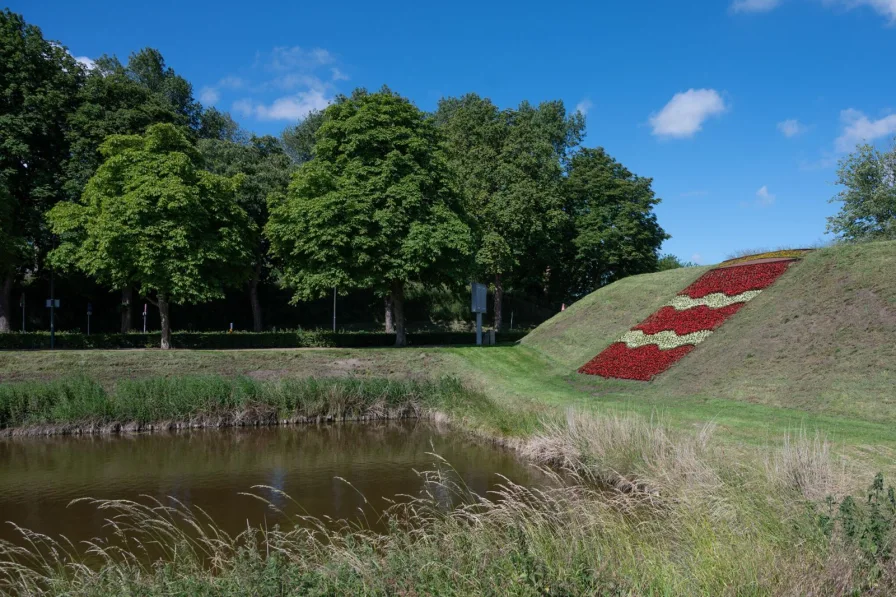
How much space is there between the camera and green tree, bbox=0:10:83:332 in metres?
32.5

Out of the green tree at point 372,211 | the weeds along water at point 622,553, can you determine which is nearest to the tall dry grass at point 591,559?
the weeds along water at point 622,553

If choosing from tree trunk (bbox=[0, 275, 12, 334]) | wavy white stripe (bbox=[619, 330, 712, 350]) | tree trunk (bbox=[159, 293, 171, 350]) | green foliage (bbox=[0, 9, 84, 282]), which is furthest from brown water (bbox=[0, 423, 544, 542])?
green foliage (bbox=[0, 9, 84, 282])

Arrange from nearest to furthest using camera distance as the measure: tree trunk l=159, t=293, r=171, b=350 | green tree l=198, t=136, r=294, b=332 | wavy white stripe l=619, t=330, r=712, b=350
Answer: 1. wavy white stripe l=619, t=330, r=712, b=350
2. tree trunk l=159, t=293, r=171, b=350
3. green tree l=198, t=136, r=294, b=332

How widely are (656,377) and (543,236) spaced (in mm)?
23211

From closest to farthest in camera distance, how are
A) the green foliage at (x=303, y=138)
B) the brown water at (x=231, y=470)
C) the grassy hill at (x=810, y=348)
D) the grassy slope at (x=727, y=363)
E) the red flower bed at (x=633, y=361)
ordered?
the brown water at (x=231, y=470) < the grassy slope at (x=727, y=363) < the grassy hill at (x=810, y=348) < the red flower bed at (x=633, y=361) < the green foliage at (x=303, y=138)

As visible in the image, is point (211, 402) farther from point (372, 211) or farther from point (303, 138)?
point (303, 138)

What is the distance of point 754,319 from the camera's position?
2206 cm

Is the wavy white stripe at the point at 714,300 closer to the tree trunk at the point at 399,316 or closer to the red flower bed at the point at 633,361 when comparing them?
the red flower bed at the point at 633,361

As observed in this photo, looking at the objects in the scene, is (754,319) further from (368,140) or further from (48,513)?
(48,513)

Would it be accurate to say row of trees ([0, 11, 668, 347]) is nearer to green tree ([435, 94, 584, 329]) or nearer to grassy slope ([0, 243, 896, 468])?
green tree ([435, 94, 584, 329])

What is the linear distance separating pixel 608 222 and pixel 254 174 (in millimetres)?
25754

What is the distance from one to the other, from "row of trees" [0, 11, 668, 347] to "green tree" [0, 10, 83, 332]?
0.09 meters

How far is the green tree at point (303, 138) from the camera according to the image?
5616 centimetres

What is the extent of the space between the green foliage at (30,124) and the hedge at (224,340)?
5490 millimetres
